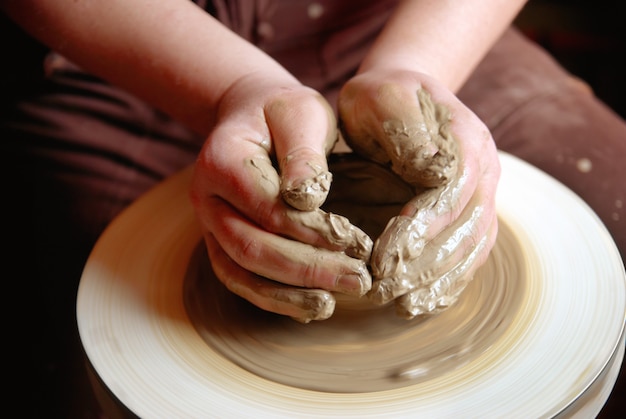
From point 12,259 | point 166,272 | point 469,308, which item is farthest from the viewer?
point 12,259

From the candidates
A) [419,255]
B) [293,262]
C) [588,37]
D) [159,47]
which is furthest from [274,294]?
[588,37]

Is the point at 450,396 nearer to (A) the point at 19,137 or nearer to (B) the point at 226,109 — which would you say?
(B) the point at 226,109

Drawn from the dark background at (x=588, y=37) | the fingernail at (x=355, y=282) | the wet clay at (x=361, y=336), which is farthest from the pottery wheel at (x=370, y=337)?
the dark background at (x=588, y=37)

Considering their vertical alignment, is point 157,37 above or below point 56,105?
above

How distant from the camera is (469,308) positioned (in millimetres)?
982

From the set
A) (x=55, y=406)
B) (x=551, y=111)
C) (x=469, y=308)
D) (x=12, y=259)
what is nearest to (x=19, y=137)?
(x=12, y=259)

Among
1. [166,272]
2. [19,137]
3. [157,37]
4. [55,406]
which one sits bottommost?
[55,406]

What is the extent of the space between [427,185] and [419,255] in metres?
0.10

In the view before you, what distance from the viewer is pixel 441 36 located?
4.00 feet

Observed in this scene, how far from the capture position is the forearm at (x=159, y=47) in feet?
3.79

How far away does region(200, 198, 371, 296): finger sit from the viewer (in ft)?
2.83

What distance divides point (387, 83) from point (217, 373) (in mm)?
474

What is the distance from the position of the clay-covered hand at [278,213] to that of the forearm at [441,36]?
0.24 metres

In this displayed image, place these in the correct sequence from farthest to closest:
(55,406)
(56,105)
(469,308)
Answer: (56,105)
(55,406)
(469,308)
